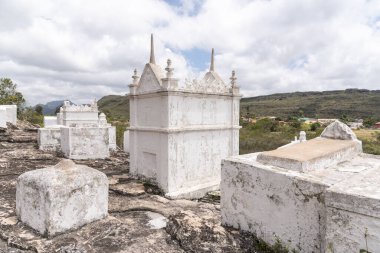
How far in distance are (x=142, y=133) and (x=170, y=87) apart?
237cm

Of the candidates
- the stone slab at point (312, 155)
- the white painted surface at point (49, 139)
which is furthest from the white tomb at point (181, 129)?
the white painted surface at point (49, 139)

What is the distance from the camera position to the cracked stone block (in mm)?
5805

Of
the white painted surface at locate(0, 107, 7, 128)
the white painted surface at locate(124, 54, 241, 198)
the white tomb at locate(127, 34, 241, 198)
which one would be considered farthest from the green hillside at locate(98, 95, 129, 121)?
the white painted surface at locate(124, 54, 241, 198)

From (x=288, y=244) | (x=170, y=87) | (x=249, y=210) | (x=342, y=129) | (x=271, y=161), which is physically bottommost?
(x=288, y=244)

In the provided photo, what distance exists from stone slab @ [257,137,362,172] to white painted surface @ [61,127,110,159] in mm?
10881

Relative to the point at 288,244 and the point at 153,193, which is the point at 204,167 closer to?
the point at 153,193

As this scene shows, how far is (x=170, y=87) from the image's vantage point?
30.6ft

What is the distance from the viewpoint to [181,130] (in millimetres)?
9617

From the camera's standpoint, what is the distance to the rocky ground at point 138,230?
5.44 m

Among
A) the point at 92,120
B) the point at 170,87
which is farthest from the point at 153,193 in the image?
the point at 92,120

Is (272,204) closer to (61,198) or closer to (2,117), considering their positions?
(61,198)

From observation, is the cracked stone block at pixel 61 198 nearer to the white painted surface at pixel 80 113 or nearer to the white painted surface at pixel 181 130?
the white painted surface at pixel 181 130

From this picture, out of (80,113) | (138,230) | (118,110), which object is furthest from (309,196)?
(118,110)

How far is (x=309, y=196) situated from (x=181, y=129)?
18.7 feet
